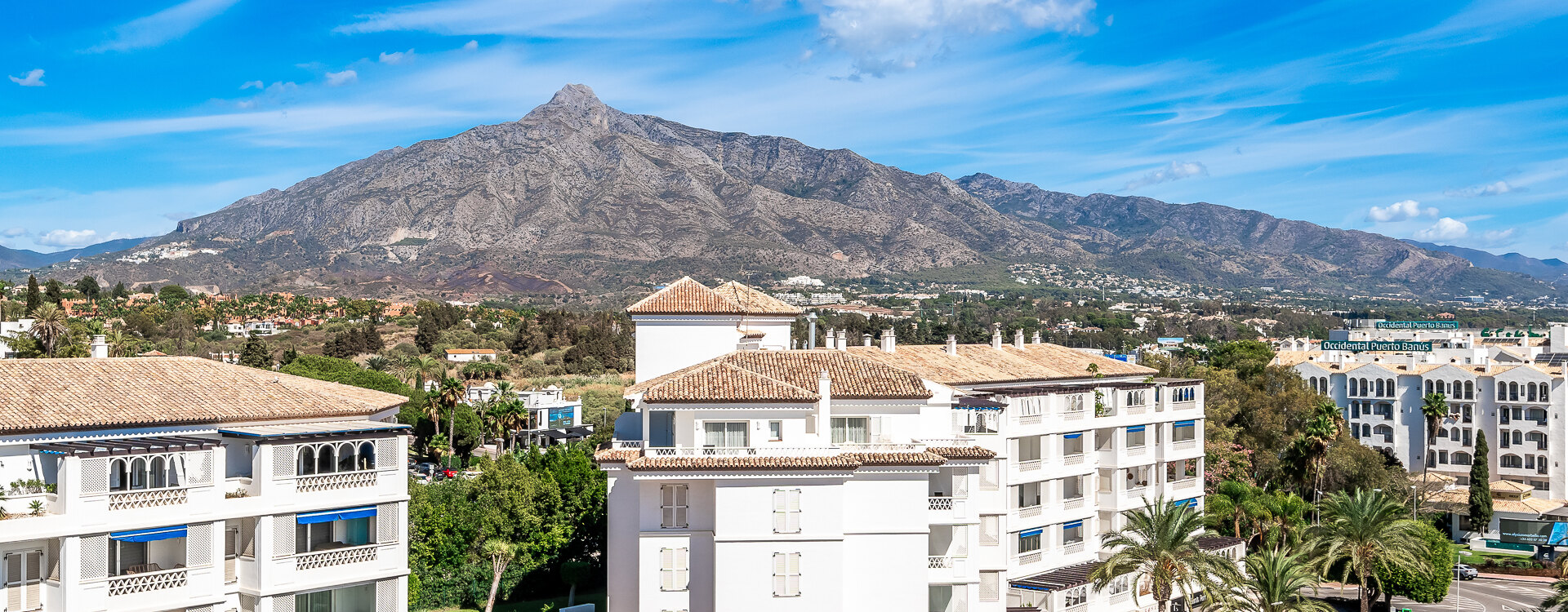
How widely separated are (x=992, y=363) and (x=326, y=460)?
3569 cm

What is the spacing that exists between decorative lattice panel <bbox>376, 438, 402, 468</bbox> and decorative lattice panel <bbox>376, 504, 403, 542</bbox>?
3.28 ft

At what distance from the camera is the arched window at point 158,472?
28.2 metres

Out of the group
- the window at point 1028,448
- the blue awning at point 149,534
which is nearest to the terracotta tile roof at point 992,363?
the window at point 1028,448

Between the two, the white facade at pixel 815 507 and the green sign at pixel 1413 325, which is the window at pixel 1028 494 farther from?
the green sign at pixel 1413 325

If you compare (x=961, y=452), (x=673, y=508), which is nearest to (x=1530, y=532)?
(x=961, y=452)

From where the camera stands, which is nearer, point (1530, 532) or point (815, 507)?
point (815, 507)

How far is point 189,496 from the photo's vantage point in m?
27.2

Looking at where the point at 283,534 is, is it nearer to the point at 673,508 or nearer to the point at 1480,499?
the point at 673,508

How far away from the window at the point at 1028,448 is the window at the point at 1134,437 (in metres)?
6.41

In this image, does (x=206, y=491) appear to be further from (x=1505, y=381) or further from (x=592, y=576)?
(x=1505, y=381)

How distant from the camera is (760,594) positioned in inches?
1287

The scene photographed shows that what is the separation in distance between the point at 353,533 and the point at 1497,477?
83963 mm

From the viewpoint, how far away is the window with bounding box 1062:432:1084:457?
50156 mm

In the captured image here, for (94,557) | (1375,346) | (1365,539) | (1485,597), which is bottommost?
(1485,597)
